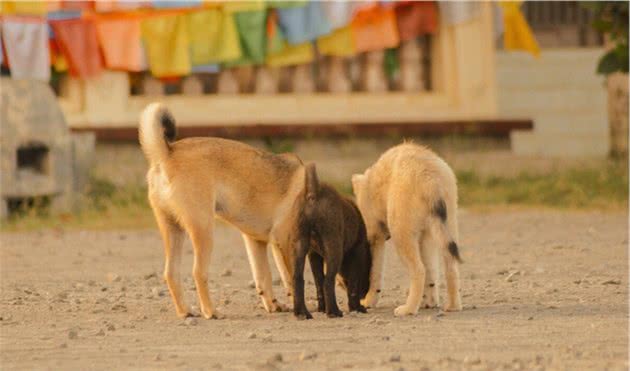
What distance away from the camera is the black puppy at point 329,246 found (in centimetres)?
Result: 873

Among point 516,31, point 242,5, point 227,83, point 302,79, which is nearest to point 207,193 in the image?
point 242,5

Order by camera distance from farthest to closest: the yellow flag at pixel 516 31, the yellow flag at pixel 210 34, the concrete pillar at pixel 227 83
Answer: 1. the yellow flag at pixel 516 31
2. the concrete pillar at pixel 227 83
3. the yellow flag at pixel 210 34

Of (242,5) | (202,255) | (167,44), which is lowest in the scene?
(202,255)

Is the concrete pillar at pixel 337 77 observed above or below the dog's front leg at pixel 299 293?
above

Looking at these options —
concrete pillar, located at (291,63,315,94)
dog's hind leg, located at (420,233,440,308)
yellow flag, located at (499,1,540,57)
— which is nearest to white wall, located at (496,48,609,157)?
yellow flag, located at (499,1,540,57)

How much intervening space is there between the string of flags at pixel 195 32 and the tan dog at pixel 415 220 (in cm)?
791

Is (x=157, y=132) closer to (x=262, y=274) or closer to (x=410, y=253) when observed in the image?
(x=262, y=274)

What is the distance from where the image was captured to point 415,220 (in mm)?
8898

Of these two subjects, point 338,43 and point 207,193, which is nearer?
point 207,193

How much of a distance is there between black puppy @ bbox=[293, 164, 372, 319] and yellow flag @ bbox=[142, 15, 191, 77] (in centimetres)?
825

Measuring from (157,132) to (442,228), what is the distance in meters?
1.82

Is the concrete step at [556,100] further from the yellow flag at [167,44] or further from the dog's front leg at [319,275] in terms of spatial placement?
the dog's front leg at [319,275]

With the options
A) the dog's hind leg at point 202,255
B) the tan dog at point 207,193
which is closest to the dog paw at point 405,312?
the tan dog at point 207,193

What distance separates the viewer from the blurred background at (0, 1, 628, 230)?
16.5m
